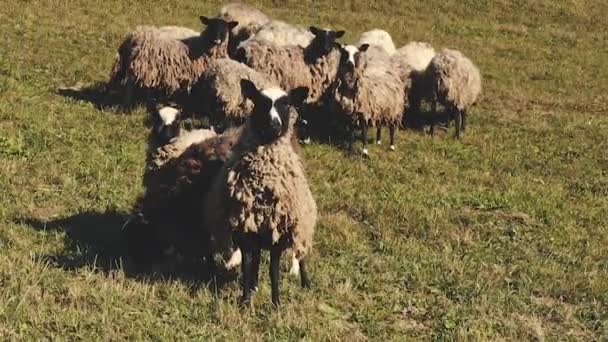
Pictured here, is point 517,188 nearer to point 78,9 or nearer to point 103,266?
point 103,266

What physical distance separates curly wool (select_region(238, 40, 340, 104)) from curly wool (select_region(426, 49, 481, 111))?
2.27m

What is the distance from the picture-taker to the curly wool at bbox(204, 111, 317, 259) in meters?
6.59

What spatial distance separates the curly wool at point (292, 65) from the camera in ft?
45.0

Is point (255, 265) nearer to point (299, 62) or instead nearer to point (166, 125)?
point (166, 125)

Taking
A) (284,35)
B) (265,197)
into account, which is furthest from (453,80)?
(265,197)

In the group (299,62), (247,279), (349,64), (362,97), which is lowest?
(247,279)

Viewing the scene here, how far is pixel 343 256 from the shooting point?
8.23 meters

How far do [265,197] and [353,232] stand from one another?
2.50 meters

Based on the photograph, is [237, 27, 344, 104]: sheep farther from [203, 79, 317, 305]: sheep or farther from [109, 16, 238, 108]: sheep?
[203, 79, 317, 305]: sheep

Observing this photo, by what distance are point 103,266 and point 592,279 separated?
5264mm

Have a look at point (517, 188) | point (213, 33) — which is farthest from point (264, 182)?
point (213, 33)

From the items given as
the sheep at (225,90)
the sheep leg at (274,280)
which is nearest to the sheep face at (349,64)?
the sheep at (225,90)

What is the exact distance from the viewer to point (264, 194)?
21.7ft

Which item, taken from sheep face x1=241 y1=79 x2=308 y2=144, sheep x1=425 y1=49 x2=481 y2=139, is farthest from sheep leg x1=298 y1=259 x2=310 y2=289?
sheep x1=425 y1=49 x2=481 y2=139
